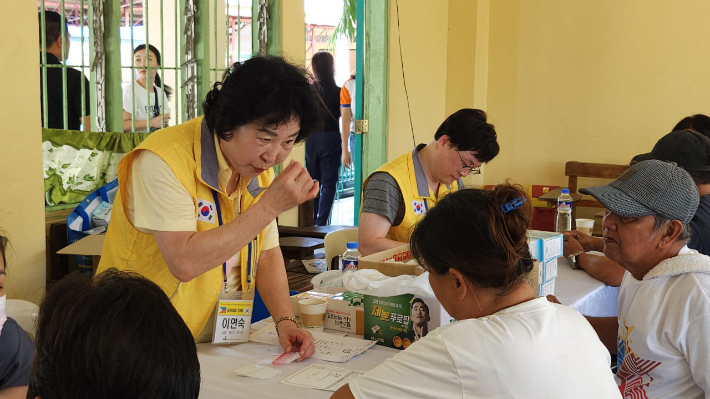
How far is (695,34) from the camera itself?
5.52 metres

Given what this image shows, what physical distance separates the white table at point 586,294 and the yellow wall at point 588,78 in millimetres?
3511

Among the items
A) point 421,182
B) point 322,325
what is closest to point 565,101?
point 421,182

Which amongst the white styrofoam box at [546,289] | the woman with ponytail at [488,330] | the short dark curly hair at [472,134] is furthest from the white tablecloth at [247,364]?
the short dark curly hair at [472,134]

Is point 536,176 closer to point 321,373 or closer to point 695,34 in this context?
point 695,34

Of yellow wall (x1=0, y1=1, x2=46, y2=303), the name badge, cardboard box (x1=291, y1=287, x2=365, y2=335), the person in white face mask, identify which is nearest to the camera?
the person in white face mask

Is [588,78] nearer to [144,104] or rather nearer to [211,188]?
[144,104]

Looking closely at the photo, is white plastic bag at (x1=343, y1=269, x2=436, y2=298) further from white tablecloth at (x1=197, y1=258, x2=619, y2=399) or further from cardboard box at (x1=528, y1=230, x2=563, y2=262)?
cardboard box at (x1=528, y1=230, x2=563, y2=262)

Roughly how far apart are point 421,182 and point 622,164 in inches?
143

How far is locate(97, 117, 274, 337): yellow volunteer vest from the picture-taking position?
5.71ft

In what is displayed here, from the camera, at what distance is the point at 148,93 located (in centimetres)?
384

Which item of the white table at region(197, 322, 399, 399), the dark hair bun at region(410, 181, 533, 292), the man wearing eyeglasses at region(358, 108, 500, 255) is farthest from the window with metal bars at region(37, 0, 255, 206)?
the dark hair bun at region(410, 181, 533, 292)

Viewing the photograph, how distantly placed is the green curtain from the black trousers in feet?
9.07

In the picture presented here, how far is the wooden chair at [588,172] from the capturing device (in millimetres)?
5766

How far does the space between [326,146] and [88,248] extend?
11.8ft
